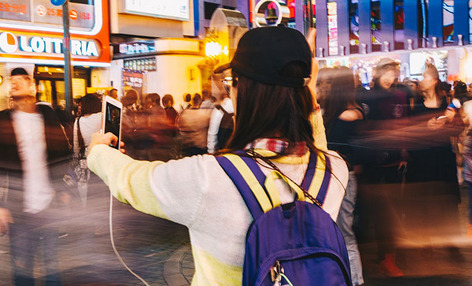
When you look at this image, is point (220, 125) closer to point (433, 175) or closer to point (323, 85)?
point (323, 85)

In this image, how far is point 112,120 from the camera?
2.10 metres

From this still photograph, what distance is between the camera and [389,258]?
17.1 ft

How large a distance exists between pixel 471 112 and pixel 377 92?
1.08m

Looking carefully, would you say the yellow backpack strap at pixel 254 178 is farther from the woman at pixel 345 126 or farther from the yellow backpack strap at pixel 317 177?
the woman at pixel 345 126

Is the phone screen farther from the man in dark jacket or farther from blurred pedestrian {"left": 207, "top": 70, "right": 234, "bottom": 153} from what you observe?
blurred pedestrian {"left": 207, "top": 70, "right": 234, "bottom": 153}

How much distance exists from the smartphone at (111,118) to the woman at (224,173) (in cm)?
40

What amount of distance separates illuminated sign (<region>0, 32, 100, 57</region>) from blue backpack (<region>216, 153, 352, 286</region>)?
54.2 ft

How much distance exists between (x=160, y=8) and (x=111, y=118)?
71.3 ft

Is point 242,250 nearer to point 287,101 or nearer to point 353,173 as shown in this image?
point 287,101

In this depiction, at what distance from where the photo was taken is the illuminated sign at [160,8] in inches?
833

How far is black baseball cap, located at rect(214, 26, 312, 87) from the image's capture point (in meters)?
1.49

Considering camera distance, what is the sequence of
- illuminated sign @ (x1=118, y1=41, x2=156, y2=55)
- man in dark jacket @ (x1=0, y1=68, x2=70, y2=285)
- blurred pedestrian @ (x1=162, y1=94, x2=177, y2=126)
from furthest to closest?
illuminated sign @ (x1=118, y1=41, x2=156, y2=55) < blurred pedestrian @ (x1=162, y1=94, x2=177, y2=126) < man in dark jacket @ (x1=0, y1=68, x2=70, y2=285)

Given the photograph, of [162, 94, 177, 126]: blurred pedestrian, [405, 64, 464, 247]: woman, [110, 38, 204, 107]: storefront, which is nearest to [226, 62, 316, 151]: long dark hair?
[405, 64, 464, 247]: woman

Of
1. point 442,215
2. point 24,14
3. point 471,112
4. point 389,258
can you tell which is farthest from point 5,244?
point 24,14
